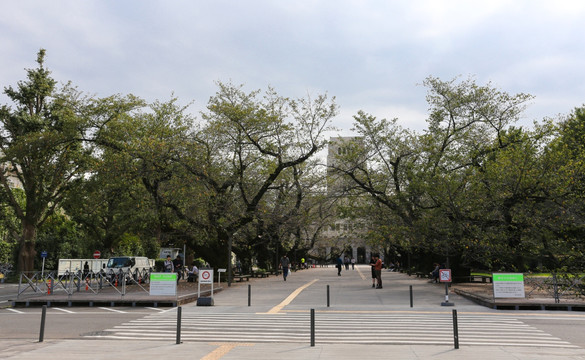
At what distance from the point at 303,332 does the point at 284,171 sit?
1024 inches

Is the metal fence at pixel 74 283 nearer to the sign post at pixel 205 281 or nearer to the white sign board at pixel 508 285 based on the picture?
the sign post at pixel 205 281

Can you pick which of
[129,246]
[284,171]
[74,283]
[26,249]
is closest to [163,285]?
[74,283]

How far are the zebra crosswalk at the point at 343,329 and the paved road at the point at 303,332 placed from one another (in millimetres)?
24

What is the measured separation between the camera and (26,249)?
38312 mm

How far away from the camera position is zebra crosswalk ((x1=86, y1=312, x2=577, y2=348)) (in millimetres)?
10513

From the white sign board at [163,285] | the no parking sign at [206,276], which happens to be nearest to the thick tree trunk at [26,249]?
the white sign board at [163,285]

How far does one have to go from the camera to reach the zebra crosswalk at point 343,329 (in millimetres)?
10513

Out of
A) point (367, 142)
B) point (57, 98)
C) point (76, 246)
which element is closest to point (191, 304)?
point (367, 142)

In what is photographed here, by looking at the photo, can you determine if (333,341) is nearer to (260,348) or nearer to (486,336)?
(260,348)

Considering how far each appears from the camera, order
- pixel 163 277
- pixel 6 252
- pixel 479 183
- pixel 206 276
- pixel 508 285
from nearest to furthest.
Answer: pixel 508 285 < pixel 163 277 < pixel 206 276 < pixel 479 183 < pixel 6 252

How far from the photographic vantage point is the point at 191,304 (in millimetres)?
18625

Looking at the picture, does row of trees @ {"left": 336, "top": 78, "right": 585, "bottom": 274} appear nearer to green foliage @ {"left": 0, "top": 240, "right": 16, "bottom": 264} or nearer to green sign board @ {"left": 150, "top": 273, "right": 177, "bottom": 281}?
green sign board @ {"left": 150, "top": 273, "right": 177, "bottom": 281}

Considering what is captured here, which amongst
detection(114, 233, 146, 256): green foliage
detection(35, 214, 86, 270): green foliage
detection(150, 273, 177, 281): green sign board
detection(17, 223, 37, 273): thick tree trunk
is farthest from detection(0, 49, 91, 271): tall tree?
detection(150, 273, 177, 281): green sign board

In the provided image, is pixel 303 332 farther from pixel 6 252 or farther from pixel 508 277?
pixel 6 252
